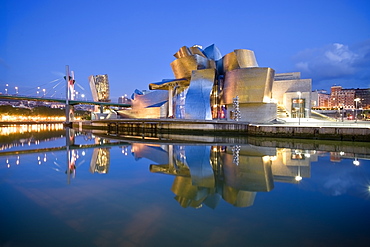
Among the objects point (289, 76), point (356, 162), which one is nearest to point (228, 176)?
point (356, 162)

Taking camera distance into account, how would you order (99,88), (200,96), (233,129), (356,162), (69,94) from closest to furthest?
(356,162) → (233,129) → (200,96) → (69,94) → (99,88)

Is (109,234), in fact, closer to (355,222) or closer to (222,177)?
(355,222)

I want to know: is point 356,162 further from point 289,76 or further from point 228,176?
point 289,76

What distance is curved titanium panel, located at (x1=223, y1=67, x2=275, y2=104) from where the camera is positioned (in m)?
Answer: 25.8

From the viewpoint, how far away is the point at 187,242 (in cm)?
320

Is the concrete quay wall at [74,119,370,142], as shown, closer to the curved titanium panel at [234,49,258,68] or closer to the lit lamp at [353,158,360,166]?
the lit lamp at [353,158,360,166]

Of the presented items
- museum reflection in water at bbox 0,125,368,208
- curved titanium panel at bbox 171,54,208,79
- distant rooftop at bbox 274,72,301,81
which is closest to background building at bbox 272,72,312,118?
distant rooftop at bbox 274,72,301,81

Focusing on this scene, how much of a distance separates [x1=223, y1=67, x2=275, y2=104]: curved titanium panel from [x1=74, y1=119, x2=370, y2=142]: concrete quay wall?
16.5 feet

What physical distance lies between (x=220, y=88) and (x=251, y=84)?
4.86 meters

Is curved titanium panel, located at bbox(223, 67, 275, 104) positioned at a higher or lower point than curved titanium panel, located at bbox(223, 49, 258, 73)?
lower

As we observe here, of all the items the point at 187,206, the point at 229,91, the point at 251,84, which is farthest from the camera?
the point at 229,91

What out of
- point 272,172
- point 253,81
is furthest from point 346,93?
point 272,172

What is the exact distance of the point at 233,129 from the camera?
74.7 feet

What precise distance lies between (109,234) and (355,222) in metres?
3.59
